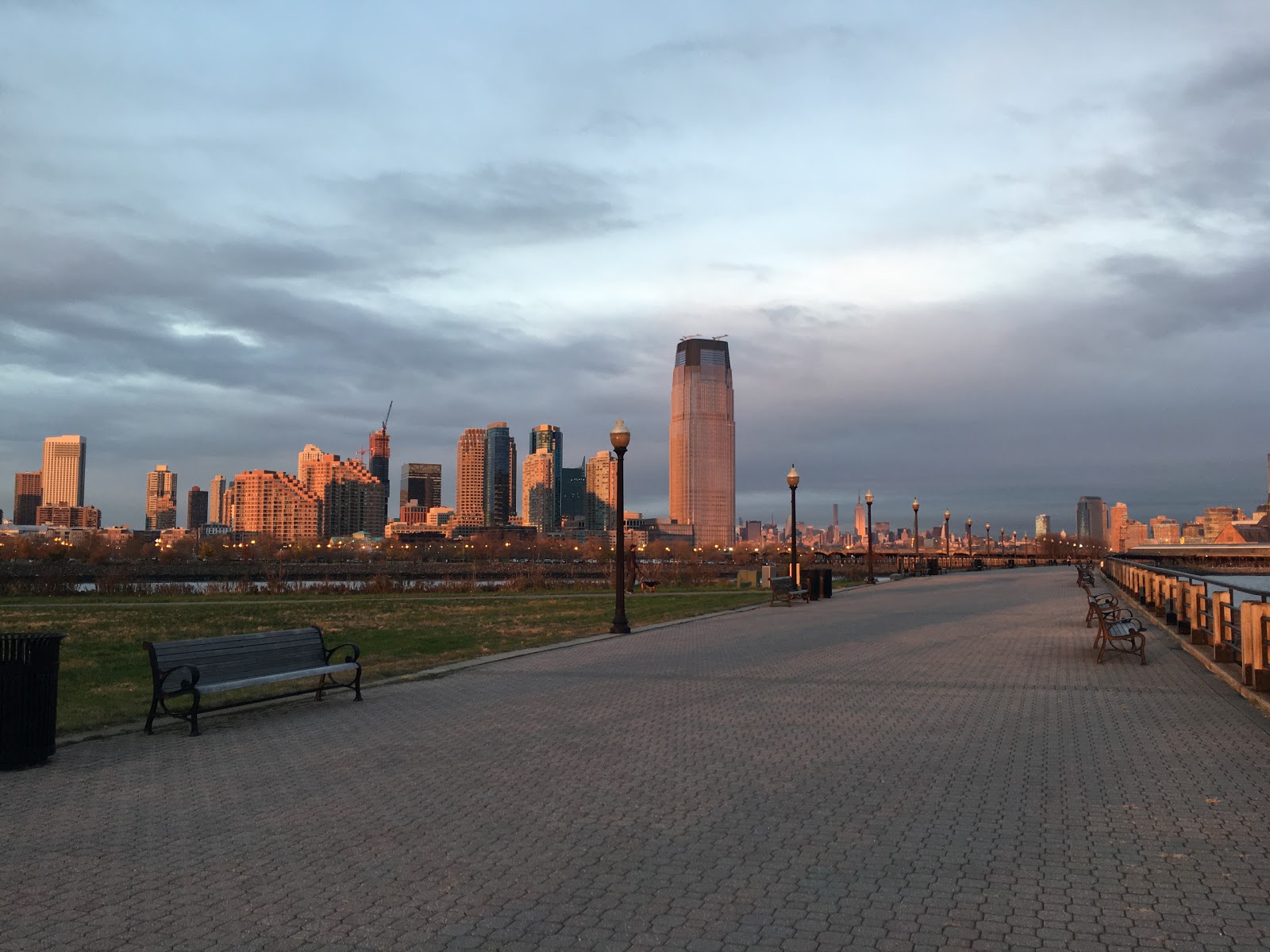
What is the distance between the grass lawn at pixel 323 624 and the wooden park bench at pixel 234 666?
867 millimetres

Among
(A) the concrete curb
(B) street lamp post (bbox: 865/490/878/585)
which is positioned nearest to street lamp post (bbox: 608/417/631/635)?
(A) the concrete curb

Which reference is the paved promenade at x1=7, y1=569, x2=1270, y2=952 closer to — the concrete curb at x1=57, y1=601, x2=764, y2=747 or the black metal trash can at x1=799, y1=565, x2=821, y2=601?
the concrete curb at x1=57, y1=601, x2=764, y2=747

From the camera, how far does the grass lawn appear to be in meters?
11.8

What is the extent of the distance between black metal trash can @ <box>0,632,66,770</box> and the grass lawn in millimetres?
1480

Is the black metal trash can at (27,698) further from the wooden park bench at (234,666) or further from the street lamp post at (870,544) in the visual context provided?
the street lamp post at (870,544)

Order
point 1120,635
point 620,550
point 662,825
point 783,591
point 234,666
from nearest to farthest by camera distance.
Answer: point 662,825
point 234,666
point 1120,635
point 620,550
point 783,591

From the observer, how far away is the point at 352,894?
4711 millimetres

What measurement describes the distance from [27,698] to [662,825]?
5.16 meters

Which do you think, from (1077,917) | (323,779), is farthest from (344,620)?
(1077,917)

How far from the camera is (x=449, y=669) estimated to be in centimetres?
1290

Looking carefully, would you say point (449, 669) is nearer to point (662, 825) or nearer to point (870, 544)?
point (662, 825)

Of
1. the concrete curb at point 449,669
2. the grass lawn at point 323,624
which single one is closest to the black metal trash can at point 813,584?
the grass lawn at point 323,624

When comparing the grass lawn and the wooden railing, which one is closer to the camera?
the wooden railing

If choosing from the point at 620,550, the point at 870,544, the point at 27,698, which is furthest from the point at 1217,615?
the point at 870,544
